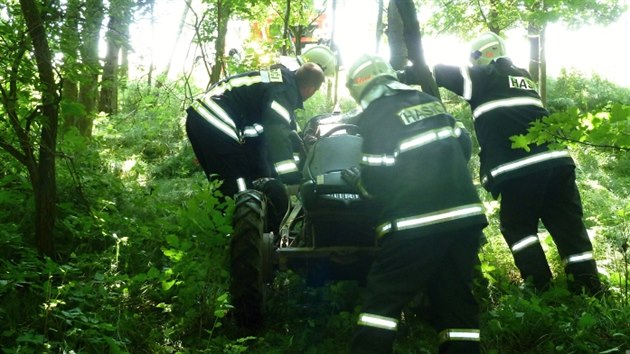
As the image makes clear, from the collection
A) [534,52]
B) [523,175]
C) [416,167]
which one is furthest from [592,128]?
[534,52]

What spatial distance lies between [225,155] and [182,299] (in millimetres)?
1334

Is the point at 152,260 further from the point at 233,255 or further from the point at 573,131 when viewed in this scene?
the point at 573,131

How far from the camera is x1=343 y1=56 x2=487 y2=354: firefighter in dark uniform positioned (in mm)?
2871

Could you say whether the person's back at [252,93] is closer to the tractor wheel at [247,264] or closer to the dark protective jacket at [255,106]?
the dark protective jacket at [255,106]

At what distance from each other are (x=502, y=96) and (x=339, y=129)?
5.47 ft

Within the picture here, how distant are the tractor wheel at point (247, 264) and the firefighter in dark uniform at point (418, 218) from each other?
0.75 metres

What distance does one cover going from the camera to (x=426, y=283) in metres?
3.14

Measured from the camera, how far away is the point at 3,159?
4625mm

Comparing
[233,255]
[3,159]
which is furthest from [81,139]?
[233,255]

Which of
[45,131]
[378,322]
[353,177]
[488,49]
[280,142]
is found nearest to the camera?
[378,322]

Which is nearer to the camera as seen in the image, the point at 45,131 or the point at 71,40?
the point at 71,40

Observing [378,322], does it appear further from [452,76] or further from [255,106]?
[452,76]

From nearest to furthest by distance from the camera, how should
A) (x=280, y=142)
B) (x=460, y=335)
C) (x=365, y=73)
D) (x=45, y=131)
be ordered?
(x=460, y=335), (x=365, y=73), (x=45, y=131), (x=280, y=142)

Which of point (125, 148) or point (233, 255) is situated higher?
point (125, 148)
